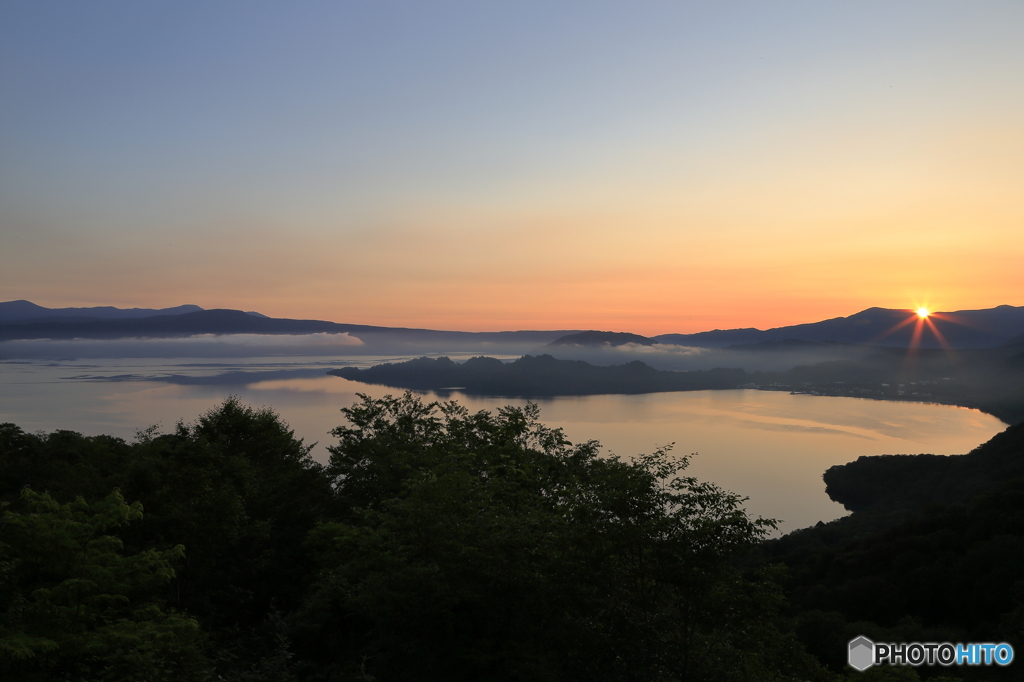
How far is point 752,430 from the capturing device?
115m

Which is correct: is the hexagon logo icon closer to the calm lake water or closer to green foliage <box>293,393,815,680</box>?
green foliage <box>293,393,815,680</box>

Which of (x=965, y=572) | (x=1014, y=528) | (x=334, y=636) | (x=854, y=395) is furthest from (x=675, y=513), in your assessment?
(x=854, y=395)

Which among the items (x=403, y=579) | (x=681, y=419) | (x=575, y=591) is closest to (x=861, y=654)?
(x=575, y=591)

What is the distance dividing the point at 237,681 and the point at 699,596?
7.45 meters

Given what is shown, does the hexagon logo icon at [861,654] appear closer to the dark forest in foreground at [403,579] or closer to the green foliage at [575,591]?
the dark forest in foreground at [403,579]

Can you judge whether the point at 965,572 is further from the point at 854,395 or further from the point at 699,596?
the point at 854,395

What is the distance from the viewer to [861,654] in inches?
632

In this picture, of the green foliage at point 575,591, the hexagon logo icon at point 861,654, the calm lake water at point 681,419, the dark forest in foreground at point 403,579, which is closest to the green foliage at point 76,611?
the dark forest in foreground at point 403,579

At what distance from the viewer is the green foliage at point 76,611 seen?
27.6 feet

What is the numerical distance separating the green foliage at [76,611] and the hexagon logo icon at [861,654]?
16.2 metres

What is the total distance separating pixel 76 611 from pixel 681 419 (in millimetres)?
130775

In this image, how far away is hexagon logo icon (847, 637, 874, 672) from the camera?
15.3m

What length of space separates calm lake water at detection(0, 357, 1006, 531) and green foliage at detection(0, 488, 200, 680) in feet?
190

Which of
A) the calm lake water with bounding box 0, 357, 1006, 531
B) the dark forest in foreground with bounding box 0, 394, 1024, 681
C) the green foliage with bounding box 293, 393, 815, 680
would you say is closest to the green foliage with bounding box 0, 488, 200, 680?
the dark forest in foreground with bounding box 0, 394, 1024, 681
